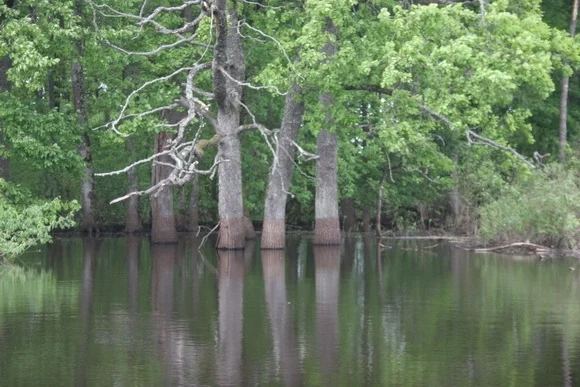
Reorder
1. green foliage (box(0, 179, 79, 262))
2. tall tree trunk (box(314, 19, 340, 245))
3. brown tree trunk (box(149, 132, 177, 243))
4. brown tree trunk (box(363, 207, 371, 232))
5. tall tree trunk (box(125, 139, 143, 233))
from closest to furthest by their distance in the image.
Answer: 1. green foliage (box(0, 179, 79, 262))
2. tall tree trunk (box(314, 19, 340, 245))
3. brown tree trunk (box(149, 132, 177, 243))
4. tall tree trunk (box(125, 139, 143, 233))
5. brown tree trunk (box(363, 207, 371, 232))

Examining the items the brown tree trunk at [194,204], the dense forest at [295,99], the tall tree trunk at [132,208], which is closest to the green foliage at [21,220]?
the dense forest at [295,99]

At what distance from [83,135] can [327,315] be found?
2687 centimetres

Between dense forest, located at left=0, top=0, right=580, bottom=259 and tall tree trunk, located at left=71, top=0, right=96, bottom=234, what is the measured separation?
0.09 meters

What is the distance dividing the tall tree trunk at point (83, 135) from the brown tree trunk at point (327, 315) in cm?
1125

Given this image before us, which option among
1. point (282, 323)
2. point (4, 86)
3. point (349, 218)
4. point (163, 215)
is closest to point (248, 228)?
point (163, 215)

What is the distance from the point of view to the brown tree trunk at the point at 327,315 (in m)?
15.8

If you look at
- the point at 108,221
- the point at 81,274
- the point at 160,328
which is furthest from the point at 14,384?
the point at 108,221

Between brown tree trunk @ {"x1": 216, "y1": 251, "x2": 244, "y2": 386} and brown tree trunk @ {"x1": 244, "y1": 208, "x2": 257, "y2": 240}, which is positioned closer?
brown tree trunk @ {"x1": 216, "y1": 251, "x2": 244, "y2": 386}

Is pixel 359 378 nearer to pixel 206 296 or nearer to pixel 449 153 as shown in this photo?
pixel 206 296

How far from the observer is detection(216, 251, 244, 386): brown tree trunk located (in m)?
15.3

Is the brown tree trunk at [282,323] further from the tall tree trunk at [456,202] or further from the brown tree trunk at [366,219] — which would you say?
the brown tree trunk at [366,219]

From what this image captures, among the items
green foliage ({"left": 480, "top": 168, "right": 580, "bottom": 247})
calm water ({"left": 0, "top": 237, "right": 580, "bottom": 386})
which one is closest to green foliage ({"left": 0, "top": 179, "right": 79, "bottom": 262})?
calm water ({"left": 0, "top": 237, "right": 580, "bottom": 386})

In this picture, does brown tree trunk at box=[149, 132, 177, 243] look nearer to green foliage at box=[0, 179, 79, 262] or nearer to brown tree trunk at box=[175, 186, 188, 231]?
brown tree trunk at box=[175, 186, 188, 231]

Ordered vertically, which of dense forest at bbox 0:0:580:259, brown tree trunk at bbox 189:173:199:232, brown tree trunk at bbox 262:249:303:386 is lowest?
brown tree trunk at bbox 262:249:303:386
